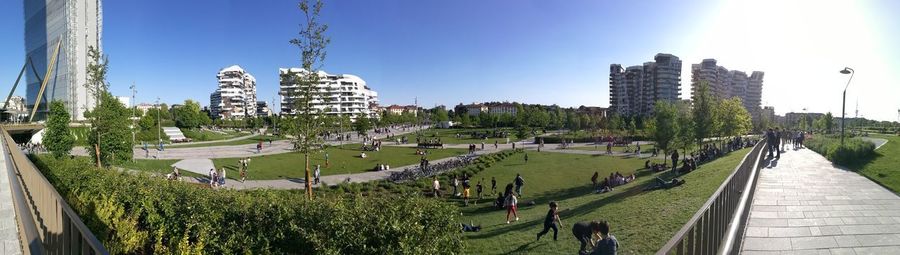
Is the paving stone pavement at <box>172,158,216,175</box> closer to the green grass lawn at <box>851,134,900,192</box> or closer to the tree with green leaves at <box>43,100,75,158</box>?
the tree with green leaves at <box>43,100,75,158</box>

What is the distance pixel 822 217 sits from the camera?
Result: 8.62 meters

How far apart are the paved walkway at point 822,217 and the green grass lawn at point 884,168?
439mm

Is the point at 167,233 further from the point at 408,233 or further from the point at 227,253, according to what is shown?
the point at 408,233

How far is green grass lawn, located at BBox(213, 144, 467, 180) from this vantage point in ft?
103

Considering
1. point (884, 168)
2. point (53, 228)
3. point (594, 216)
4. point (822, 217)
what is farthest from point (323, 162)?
point (884, 168)

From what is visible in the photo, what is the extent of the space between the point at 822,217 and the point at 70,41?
109020 millimetres

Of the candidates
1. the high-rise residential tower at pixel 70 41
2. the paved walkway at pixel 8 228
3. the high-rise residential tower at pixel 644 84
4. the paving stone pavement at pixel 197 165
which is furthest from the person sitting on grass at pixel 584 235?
the high-rise residential tower at pixel 644 84

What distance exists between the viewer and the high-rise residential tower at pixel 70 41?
263 ft

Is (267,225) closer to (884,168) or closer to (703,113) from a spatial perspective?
(884,168)

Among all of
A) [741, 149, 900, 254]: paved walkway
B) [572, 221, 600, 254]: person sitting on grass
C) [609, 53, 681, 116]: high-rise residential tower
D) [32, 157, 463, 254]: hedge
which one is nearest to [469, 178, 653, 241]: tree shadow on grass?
[572, 221, 600, 254]: person sitting on grass

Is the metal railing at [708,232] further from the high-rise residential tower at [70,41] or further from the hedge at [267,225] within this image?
the high-rise residential tower at [70,41]

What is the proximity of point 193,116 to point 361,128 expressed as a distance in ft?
144

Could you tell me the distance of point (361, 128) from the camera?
67000mm

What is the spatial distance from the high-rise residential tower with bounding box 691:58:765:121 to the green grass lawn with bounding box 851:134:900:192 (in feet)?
474
